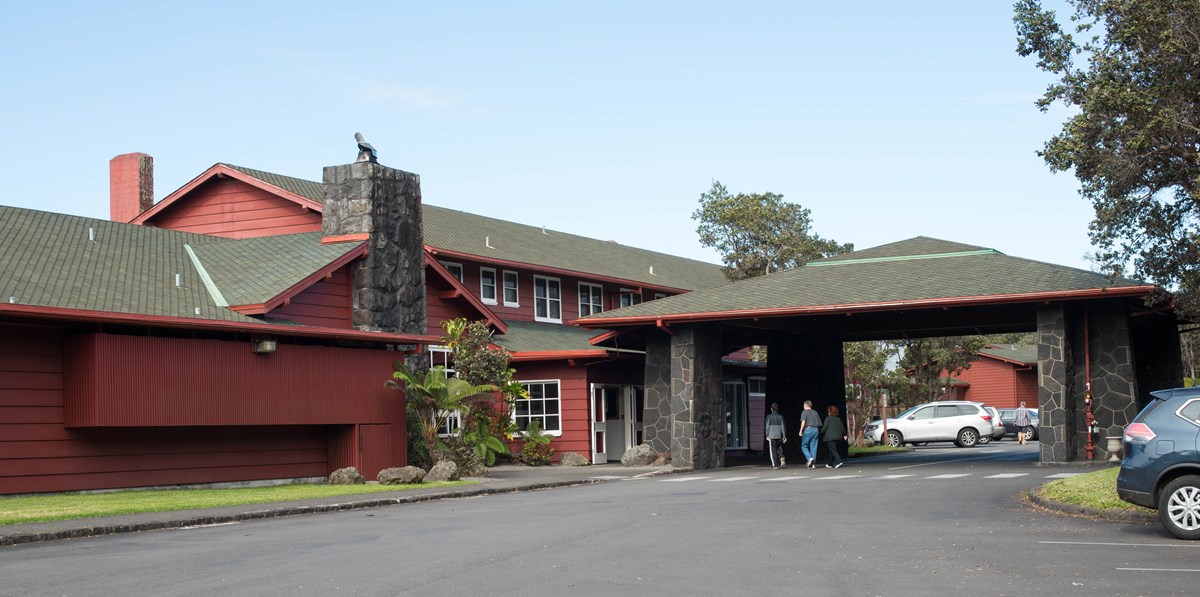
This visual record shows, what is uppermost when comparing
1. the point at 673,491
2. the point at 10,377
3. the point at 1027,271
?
the point at 1027,271

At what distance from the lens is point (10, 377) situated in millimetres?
19609

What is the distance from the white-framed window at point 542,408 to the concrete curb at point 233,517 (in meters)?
10.5

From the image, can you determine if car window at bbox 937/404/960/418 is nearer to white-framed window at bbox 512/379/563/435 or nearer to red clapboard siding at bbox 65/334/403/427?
white-framed window at bbox 512/379/563/435

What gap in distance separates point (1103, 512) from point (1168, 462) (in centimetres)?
228

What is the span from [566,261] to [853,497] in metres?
22.5

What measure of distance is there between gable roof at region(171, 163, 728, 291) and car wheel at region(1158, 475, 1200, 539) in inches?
919

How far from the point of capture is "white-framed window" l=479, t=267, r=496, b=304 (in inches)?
1451

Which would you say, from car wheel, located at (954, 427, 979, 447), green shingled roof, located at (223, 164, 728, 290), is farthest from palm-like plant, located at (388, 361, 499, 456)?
car wheel, located at (954, 427, 979, 447)

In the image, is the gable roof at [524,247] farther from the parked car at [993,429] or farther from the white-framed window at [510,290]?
the parked car at [993,429]

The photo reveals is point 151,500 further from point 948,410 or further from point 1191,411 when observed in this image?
point 948,410

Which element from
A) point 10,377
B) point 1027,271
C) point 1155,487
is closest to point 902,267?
point 1027,271

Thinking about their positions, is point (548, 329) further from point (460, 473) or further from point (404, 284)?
point (460, 473)

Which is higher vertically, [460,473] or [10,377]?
[10,377]

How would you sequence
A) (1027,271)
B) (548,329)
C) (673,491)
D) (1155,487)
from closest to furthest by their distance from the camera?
(1155,487), (673,491), (1027,271), (548,329)
